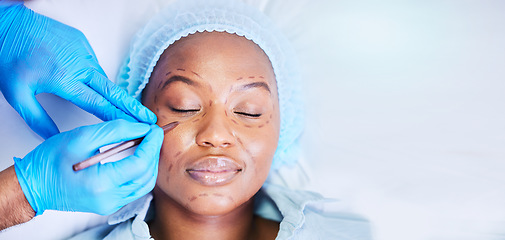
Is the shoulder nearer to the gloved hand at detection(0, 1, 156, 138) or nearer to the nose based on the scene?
the nose

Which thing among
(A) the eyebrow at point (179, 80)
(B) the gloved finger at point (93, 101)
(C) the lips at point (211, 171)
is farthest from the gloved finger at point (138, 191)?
(A) the eyebrow at point (179, 80)

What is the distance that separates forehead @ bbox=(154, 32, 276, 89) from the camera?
1460 millimetres

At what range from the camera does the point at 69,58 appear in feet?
4.97

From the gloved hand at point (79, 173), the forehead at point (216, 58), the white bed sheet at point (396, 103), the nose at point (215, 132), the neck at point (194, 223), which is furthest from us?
the white bed sheet at point (396, 103)

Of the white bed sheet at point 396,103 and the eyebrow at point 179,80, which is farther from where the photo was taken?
the white bed sheet at point 396,103

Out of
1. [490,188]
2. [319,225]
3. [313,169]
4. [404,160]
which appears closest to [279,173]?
[313,169]

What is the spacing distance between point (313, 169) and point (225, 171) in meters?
0.73

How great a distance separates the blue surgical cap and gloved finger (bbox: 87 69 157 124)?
0.19m

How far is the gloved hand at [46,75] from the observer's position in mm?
1440

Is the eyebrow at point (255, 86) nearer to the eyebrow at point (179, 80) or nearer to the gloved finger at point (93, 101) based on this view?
the eyebrow at point (179, 80)

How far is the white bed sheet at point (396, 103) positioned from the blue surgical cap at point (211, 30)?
16 cm

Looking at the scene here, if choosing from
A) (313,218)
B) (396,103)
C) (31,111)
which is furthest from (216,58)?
(396,103)

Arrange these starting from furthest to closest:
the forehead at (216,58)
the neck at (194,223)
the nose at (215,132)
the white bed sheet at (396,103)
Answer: the white bed sheet at (396,103)
the neck at (194,223)
the forehead at (216,58)
the nose at (215,132)

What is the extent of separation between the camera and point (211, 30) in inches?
61.7
